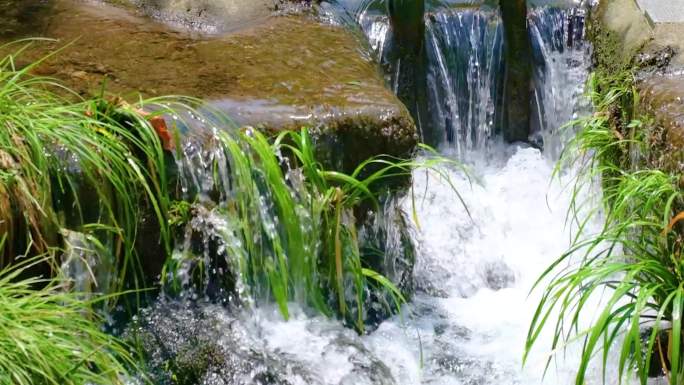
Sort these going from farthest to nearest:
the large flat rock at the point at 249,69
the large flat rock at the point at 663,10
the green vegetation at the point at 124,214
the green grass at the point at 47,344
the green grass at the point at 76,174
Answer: the large flat rock at the point at 663,10, the large flat rock at the point at 249,69, the green grass at the point at 76,174, the green vegetation at the point at 124,214, the green grass at the point at 47,344

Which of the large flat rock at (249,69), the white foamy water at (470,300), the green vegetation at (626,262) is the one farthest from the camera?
the large flat rock at (249,69)

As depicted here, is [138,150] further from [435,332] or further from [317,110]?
[435,332]

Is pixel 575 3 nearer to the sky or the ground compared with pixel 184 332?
nearer to the sky

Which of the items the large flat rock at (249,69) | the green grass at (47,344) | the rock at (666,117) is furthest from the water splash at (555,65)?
the green grass at (47,344)

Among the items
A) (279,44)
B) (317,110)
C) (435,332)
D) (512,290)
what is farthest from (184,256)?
(512,290)

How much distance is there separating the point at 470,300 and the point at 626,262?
3.21ft

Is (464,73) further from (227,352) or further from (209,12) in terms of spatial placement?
(227,352)

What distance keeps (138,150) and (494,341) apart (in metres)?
1.79

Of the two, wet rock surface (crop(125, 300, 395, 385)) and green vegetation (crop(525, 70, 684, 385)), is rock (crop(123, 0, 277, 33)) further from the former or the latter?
wet rock surface (crop(125, 300, 395, 385))

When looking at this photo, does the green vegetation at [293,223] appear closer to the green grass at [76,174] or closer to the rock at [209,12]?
the green grass at [76,174]

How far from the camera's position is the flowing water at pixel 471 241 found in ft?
13.2

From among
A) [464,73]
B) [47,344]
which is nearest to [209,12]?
[464,73]

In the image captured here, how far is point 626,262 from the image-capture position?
Result: 424cm

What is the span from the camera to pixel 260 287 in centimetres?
406
